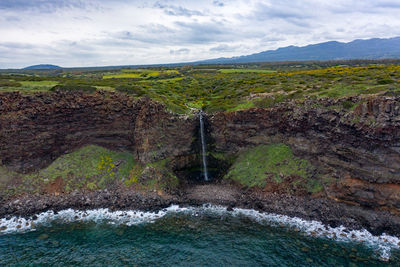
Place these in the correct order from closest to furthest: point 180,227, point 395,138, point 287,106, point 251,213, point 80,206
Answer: point 395,138, point 180,227, point 251,213, point 80,206, point 287,106

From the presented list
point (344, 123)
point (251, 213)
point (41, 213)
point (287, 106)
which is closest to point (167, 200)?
point (251, 213)

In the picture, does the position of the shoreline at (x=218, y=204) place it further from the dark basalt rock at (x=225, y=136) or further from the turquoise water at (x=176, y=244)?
the turquoise water at (x=176, y=244)

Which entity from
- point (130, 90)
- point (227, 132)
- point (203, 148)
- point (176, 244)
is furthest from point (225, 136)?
point (176, 244)

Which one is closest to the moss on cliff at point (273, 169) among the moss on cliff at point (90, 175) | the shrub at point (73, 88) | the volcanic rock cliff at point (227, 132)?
the volcanic rock cliff at point (227, 132)

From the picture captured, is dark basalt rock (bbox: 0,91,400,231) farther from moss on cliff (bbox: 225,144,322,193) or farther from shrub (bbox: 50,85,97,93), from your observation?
moss on cliff (bbox: 225,144,322,193)

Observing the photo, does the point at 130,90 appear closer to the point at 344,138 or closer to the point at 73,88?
the point at 73,88

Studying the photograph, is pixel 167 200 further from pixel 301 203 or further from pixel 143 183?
pixel 301 203
